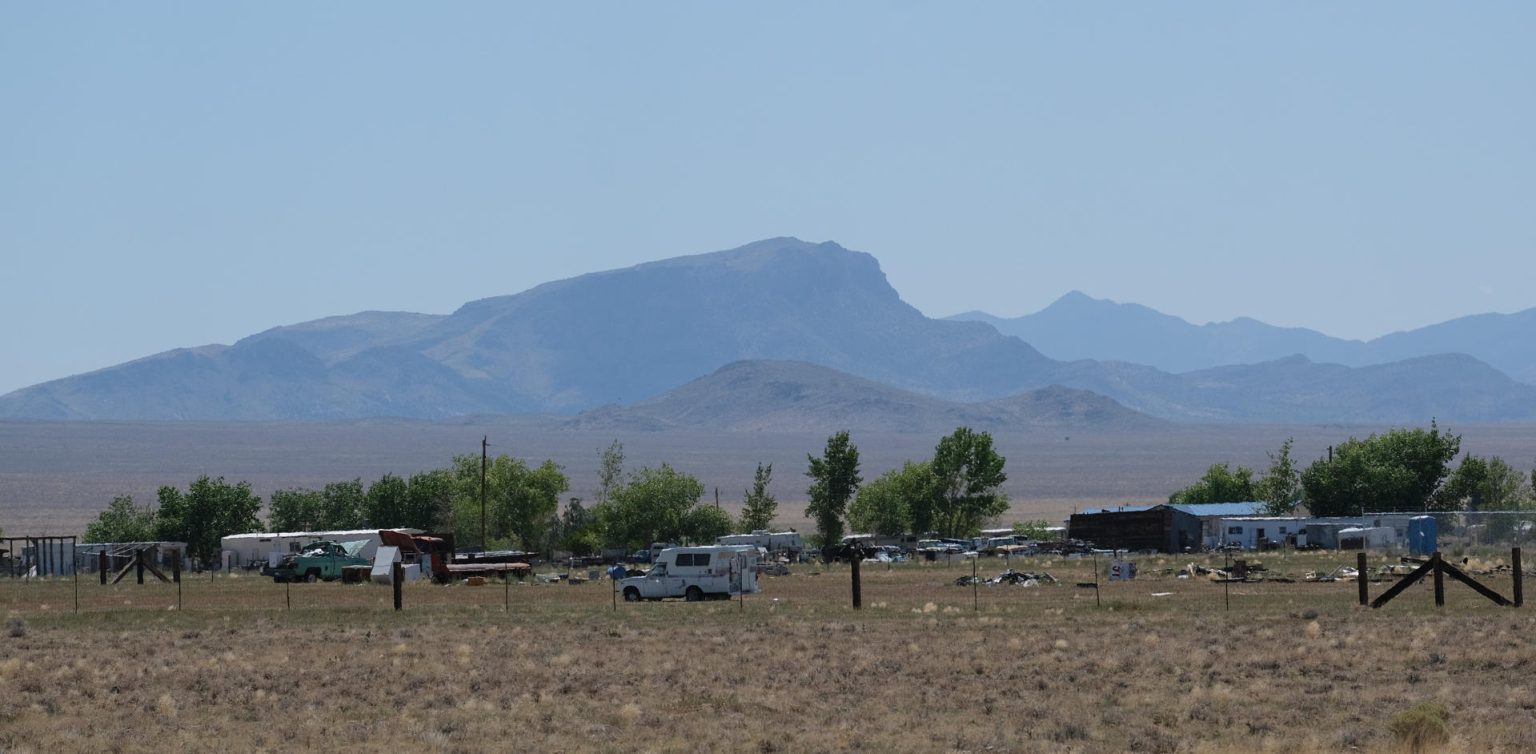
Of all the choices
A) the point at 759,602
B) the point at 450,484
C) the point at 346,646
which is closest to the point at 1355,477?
the point at 450,484

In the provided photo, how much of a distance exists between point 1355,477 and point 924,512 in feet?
90.5

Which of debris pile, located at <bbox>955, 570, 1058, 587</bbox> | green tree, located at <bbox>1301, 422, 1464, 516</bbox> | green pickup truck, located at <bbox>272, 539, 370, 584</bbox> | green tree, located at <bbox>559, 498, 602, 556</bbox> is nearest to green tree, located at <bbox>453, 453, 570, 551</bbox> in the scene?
green tree, located at <bbox>559, 498, 602, 556</bbox>

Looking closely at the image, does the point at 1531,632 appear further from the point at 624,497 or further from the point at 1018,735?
the point at 624,497

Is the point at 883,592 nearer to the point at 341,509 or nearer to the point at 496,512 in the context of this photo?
the point at 496,512

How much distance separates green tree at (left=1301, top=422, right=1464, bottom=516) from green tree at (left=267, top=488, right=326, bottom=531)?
201 feet

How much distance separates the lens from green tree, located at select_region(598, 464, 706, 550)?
338 feet

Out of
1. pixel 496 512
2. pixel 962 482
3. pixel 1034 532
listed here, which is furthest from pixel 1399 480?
pixel 496 512

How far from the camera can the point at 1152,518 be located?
97750 mm

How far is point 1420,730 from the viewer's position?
21.5m

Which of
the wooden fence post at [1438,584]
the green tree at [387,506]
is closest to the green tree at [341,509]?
the green tree at [387,506]

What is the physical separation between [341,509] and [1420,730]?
8742 centimetres

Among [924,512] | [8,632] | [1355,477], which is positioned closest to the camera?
[8,632]

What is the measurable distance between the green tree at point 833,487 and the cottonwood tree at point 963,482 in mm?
6539

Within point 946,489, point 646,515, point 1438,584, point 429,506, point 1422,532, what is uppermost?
point 946,489
